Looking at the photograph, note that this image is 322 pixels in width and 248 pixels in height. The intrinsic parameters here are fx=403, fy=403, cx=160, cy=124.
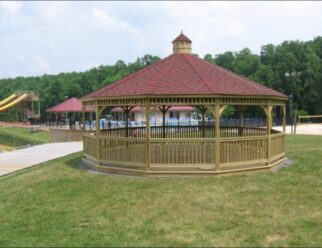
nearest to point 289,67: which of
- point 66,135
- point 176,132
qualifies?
point 66,135

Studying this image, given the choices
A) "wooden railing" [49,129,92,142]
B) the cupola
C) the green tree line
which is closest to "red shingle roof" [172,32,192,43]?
the cupola

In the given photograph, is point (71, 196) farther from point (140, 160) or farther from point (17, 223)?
point (140, 160)

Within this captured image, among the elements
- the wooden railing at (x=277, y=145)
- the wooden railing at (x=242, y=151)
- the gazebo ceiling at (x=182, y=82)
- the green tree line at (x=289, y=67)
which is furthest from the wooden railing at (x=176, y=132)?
the green tree line at (x=289, y=67)

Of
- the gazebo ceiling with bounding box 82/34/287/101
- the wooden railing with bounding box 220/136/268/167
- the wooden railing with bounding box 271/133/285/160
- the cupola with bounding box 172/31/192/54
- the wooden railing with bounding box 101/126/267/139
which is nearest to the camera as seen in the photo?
the wooden railing with bounding box 220/136/268/167

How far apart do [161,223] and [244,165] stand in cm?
582

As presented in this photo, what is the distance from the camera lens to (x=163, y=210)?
9.33 metres

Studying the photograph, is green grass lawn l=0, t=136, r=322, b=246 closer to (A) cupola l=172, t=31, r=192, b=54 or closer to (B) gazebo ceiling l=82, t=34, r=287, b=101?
(B) gazebo ceiling l=82, t=34, r=287, b=101

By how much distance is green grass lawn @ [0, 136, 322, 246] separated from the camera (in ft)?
25.0

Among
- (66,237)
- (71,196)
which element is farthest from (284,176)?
(66,237)

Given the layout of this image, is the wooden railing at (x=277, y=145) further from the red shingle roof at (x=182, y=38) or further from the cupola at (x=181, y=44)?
the red shingle roof at (x=182, y=38)

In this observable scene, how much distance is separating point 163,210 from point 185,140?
3.79 m

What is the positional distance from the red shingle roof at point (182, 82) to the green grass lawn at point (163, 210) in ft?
9.33

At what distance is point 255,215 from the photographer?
8.85 meters

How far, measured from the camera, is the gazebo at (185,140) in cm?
1302
